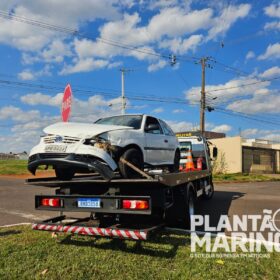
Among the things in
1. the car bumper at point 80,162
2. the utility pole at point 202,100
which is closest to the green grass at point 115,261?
the car bumper at point 80,162

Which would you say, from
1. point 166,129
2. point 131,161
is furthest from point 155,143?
point 131,161

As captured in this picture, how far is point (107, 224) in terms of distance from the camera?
20.4 ft

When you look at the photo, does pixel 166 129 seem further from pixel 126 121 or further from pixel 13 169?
pixel 13 169

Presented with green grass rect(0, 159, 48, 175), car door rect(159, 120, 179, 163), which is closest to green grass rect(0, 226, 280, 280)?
car door rect(159, 120, 179, 163)

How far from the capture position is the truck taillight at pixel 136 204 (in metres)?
5.31

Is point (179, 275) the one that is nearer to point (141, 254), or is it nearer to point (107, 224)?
point (141, 254)

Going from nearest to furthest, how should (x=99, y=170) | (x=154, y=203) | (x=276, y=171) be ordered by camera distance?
(x=99, y=170), (x=154, y=203), (x=276, y=171)

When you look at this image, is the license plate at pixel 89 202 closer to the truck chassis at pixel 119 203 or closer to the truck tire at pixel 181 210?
the truck chassis at pixel 119 203

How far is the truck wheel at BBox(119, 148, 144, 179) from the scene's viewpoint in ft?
18.6

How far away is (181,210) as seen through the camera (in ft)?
22.9

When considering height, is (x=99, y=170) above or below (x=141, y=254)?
above

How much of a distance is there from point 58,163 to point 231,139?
30.4 metres

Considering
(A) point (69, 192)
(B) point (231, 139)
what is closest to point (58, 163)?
(A) point (69, 192)

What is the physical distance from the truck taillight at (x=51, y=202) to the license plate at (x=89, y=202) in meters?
0.49
